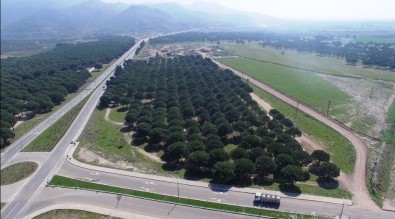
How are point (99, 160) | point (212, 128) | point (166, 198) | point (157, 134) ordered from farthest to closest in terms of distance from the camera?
point (212, 128), point (157, 134), point (99, 160), point (166, 198)

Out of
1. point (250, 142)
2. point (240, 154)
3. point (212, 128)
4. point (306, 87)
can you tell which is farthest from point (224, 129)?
point (306, 87)

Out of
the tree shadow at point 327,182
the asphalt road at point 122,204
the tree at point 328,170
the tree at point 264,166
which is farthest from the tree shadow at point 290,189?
the asphalt road at point 122,204

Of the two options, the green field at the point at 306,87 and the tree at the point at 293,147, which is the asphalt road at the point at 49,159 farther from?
the green field at the point at 306,87

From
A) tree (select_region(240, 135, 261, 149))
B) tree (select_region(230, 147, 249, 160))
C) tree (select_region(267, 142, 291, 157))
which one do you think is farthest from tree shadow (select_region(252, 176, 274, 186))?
tree (select_region(240, 135, 261, 149))

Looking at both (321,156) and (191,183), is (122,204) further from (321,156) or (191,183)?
(321,156)

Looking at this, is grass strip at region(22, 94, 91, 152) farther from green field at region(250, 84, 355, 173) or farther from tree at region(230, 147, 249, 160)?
green field at region(250, 84, 355, 173)

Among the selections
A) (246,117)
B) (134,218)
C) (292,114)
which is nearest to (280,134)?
(246,117)
